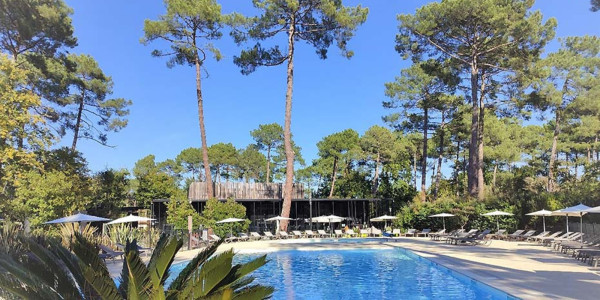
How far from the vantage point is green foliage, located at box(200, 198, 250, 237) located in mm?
21203

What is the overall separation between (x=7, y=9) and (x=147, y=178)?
16370 millimetres

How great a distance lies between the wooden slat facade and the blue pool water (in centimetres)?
1028

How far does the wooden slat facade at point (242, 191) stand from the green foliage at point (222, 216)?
3574 millimetres

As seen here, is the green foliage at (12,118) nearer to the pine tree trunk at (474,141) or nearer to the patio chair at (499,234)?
the patio chair at (499,234)

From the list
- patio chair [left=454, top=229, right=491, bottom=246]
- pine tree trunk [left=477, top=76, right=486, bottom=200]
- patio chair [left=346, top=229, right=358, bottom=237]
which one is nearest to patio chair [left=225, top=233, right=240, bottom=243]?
patio chair [left=346, top=229, right=358, bottom=237]

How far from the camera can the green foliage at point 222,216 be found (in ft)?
69.6

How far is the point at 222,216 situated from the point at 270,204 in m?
8.88

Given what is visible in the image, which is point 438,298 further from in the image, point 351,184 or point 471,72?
point 351,184

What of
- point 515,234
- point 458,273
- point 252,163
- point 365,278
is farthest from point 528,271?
point 252,163

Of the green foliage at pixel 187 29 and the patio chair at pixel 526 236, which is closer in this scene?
the patio chair at pixel 526 236

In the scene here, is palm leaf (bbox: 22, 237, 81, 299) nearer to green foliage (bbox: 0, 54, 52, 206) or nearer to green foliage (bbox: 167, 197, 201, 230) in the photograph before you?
green foliage (bbox: 0, 54, 52, 206)

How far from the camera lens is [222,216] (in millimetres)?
21719

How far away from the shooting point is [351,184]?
33625mm

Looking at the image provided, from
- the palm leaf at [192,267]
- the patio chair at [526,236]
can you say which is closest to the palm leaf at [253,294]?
the palm leaf at [192,267]
